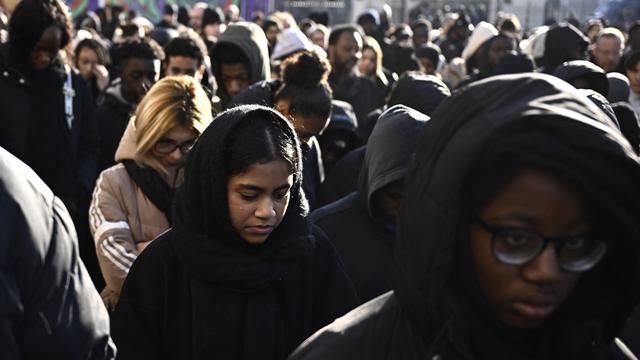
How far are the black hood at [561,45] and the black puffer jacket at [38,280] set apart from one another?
7.26 meters

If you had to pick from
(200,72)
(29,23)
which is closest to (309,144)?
(29,23)

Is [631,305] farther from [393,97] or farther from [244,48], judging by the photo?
[244,48]

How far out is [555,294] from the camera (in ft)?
6.87

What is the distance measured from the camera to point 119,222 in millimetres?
4246

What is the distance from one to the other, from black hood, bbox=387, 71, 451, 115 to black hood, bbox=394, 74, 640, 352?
370cm

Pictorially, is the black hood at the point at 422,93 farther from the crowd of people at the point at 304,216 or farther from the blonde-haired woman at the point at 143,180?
the blonde-haired woman at the point at 143,180

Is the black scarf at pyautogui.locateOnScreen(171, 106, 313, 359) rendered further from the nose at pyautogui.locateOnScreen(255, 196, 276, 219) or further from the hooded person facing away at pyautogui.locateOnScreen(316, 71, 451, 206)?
the hooded person facing away at pyautogui.locateOnScreen(316, 71, 451, 206)

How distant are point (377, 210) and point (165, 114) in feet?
3.24

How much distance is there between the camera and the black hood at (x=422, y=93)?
19.3 feet

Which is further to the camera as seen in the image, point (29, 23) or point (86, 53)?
point (86, 53)

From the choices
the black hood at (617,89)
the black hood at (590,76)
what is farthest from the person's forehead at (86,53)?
the black hood at (590,76)

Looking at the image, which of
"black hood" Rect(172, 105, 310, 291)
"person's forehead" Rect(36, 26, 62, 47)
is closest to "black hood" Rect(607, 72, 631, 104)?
"person's forehead" Rect(36, 26, 62, 47)

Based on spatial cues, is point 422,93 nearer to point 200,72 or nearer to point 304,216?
point 200,72

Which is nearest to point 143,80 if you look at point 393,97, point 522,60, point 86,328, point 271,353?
point 393,97
